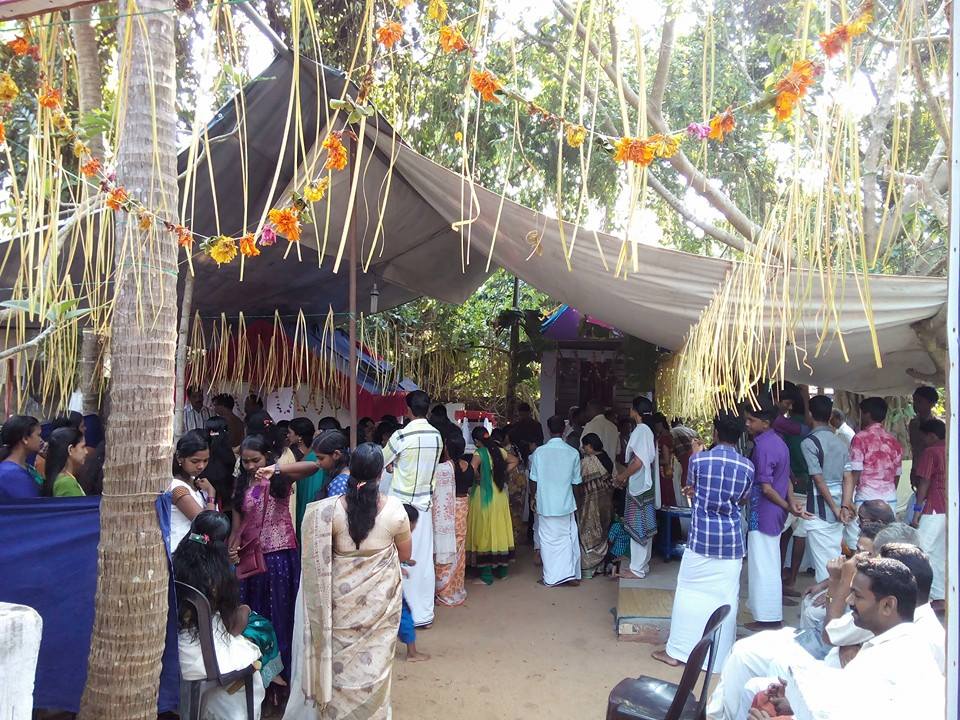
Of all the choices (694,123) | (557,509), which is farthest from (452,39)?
(557,509)

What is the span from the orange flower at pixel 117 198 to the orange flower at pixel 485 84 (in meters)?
1.17

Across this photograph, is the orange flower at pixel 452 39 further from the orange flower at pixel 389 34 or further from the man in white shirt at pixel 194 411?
the man in white shirt at pixel 194 411

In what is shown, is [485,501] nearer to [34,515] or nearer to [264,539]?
[264,539]

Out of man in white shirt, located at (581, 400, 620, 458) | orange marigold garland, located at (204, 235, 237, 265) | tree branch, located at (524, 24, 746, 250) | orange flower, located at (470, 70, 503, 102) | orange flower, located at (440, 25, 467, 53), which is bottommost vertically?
man in white shirt, located at (581, 400, 620, 458)

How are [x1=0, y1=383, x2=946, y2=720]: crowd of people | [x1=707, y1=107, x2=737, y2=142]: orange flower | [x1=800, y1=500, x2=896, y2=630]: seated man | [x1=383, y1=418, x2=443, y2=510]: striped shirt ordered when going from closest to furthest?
[x1=707, y1=107, x2=737, y2=142]: orange flower
[x1=0, y1=383, x2=946, y2=720]: crowd of people
[x1=800, y1=500, x2=896, y2=630]: seated man
[x1=383, y1=418, x2=443, y2=510]: striped shirt

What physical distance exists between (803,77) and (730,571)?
118 inches

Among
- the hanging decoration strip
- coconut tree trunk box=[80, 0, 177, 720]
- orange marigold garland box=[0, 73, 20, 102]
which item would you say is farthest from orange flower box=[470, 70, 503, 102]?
orange marigold garland box=[0, 73, 20, 102]

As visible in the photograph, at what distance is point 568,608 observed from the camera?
16.9ft

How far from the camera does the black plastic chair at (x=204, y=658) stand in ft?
8.87

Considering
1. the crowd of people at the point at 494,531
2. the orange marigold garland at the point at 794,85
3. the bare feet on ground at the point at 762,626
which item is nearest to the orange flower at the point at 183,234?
the crowd of people at the point at 494,531

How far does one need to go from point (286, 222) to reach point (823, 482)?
4.01 meters

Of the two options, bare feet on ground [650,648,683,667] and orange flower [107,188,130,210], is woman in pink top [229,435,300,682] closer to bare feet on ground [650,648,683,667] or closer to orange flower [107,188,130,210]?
orange flower [107,188,130,210]

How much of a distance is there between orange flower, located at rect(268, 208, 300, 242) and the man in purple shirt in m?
3.25

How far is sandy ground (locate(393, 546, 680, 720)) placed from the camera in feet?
11.8
